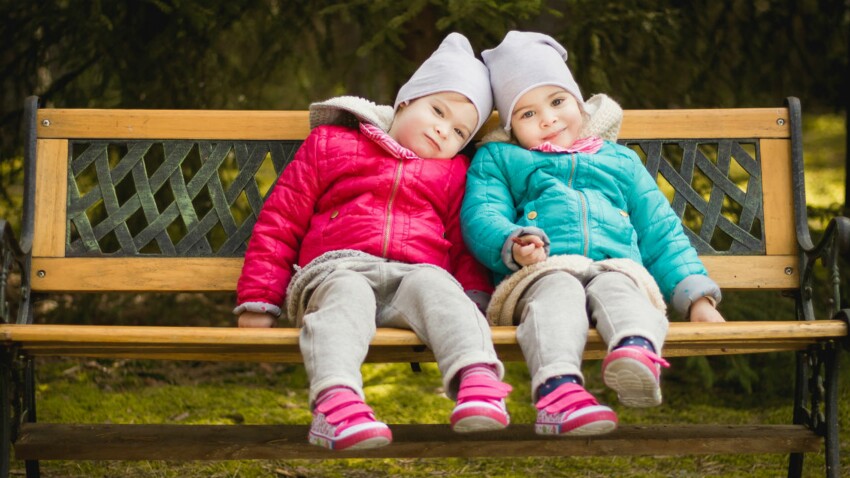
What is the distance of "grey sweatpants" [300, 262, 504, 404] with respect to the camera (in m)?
2.56

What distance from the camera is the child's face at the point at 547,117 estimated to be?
3.33 meters

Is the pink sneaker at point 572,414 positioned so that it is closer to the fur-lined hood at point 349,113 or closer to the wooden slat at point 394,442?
the wooden slat at point 394,442

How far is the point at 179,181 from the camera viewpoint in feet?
11.9

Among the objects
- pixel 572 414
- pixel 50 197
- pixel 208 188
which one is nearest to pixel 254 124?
pixel 208 188

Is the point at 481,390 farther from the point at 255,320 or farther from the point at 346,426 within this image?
the point at 255,320

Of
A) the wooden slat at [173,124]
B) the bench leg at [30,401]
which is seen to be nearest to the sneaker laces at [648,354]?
the wooden slat at [173,124]

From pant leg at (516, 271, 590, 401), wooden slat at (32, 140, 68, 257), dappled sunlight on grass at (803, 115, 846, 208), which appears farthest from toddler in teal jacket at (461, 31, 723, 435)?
dappled sunlight on grass at (803, 115, 846, 208)

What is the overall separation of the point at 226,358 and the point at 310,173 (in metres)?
0.68

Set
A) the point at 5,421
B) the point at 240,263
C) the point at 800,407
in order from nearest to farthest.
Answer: the point at 5,421, the point at 800,407, the point at 240,263

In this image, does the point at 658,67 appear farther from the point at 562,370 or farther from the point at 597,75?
the point at 562,370

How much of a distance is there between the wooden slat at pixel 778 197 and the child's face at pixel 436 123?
112 cm

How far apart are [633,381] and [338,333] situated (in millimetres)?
762

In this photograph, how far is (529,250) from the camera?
117 inches

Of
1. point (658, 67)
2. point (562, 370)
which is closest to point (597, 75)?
point (658, 67)
